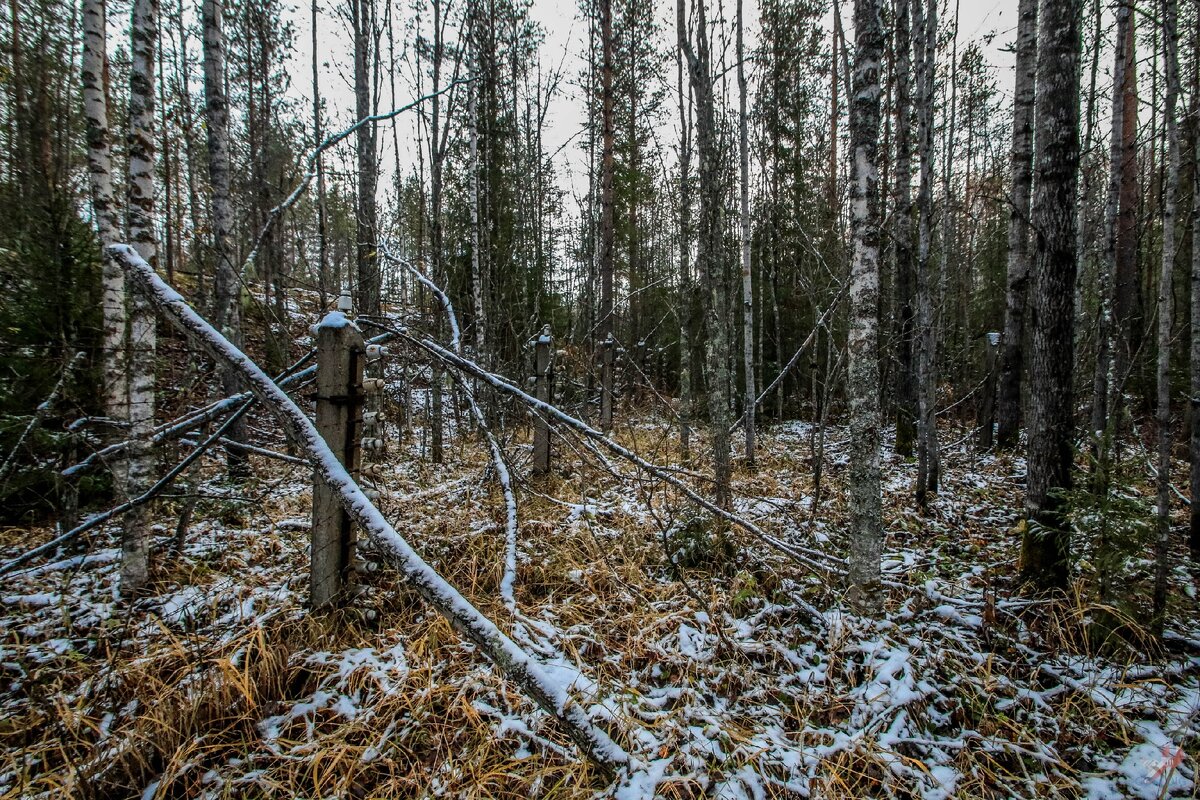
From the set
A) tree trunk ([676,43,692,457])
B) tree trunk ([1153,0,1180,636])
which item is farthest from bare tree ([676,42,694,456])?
tree trunk ([1153,0,1180,636])

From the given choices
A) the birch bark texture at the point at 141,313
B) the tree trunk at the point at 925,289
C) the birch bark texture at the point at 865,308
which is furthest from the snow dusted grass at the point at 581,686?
the tree trunk at the point at 925,289

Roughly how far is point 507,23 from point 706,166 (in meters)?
7.91

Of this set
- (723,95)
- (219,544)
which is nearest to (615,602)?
(219,544)

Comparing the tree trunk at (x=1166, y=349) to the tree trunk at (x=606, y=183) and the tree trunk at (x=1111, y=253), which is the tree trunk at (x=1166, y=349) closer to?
the tree trunk at (x=1111, y=253)

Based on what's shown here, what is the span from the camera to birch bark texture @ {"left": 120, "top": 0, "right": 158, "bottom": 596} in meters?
2.81

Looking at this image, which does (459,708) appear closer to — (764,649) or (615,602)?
(615,602)

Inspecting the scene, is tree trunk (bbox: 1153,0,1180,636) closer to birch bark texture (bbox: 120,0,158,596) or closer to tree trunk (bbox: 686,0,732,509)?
tree trunk (bbox: 686,0,732,509)

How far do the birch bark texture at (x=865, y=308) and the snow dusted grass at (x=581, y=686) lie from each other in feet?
1.56

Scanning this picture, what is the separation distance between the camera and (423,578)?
1.04m

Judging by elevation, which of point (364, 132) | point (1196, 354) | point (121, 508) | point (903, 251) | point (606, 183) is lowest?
point (121, 508)

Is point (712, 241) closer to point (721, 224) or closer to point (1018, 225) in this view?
point (721, 224)

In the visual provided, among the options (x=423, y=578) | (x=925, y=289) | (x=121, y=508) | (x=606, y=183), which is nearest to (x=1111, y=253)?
(x=925, y=289)

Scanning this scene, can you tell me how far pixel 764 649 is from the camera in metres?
2.76

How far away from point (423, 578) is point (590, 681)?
0.88 meters
